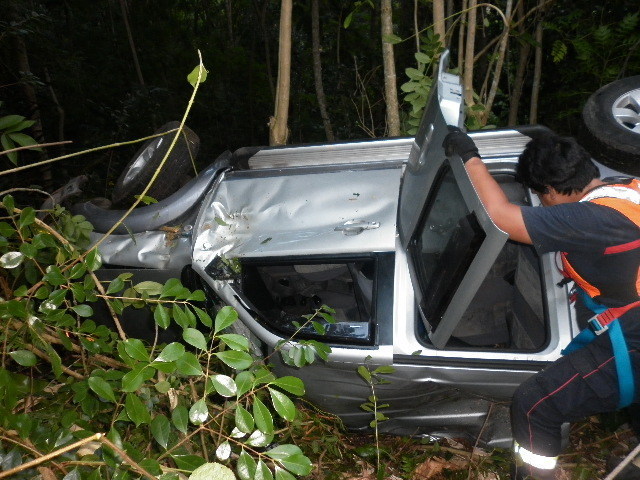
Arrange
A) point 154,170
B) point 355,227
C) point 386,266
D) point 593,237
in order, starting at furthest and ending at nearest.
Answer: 1. point 154,170
2. point 355,227
3. point 386,266
4. point 593,237

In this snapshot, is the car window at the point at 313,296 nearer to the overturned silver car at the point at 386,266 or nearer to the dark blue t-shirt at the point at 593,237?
the overturned silver car at the point at 386,266

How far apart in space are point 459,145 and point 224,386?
109 centimetres

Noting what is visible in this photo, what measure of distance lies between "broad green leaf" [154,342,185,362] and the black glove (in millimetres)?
1103

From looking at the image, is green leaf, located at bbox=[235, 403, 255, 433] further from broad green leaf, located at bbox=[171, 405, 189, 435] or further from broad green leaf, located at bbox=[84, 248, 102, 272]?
broad green leaf, located at bbox=[84, 248, 102, 272]

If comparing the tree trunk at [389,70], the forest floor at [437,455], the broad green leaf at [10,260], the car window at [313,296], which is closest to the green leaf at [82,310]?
the broad green leaf at [10,260]

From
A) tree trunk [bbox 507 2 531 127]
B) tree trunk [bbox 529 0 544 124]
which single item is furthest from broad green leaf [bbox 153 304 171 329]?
tree trunk [bbox 529 0 544 124]

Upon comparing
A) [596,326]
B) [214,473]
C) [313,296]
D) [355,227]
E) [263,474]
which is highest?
[214,473]

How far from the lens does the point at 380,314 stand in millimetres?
2268

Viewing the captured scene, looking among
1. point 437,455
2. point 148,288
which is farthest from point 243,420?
point 437,455

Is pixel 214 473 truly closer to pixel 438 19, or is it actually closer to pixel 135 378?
pixel 135 378

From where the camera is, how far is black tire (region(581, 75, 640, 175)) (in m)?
2.49

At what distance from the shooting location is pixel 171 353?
128cm

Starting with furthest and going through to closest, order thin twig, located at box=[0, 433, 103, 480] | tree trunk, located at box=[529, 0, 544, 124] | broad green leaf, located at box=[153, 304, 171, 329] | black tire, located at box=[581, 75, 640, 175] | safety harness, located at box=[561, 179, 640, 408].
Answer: tree trunk, located at box=[529, 0, 544, 124] < black tire, located at box=[581, 75, 640, 175] < safety harness, located at box=[561, 179, 640, 408] < broad green leaf, located at box=[153, 304, 171, 329] < thin twig, located at box=[0, 433, 103, 480]

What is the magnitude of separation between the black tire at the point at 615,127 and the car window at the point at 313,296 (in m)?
1.24
